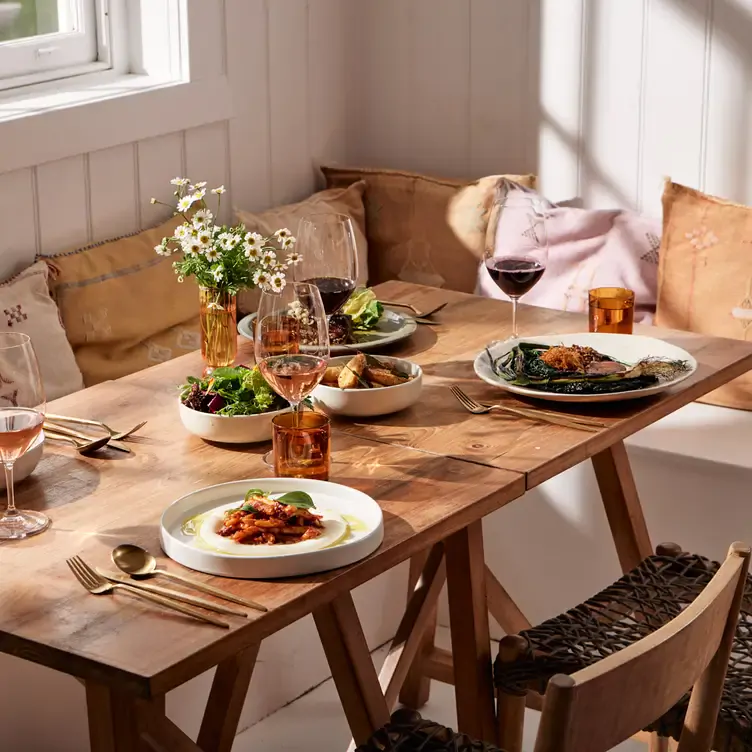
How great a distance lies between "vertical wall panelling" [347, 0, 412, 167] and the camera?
3727 mm

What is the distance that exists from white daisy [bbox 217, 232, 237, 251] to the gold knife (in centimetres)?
78

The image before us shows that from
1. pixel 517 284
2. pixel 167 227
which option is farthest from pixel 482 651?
pixel 167 227

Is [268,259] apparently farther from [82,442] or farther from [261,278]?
[82,442]

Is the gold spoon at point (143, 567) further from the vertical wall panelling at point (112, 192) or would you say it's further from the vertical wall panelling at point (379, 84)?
the vertical wall panelling at point (379, 84)

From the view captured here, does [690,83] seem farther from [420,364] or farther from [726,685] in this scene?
[726,685]

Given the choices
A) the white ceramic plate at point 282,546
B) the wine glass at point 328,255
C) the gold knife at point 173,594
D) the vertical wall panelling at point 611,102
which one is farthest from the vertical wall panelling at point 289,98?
the gold knife at point 173,594

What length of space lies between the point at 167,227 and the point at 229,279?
1.04m

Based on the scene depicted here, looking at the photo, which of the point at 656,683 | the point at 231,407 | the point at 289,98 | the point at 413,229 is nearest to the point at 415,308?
the point at 231,407

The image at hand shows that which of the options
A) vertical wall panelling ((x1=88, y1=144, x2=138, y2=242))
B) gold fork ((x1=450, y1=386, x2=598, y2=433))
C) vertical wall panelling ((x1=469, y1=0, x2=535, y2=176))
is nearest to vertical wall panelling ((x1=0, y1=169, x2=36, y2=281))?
vertical wall panelling ((x1=88, y1=144, x2=138, y2=242))

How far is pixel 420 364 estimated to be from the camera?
2.31 m

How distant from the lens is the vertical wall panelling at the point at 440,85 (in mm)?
3629

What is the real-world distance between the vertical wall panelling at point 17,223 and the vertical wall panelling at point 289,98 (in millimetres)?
872

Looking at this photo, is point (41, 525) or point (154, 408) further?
point (154, 408)

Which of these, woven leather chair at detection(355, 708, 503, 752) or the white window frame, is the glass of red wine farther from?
the white window frame
